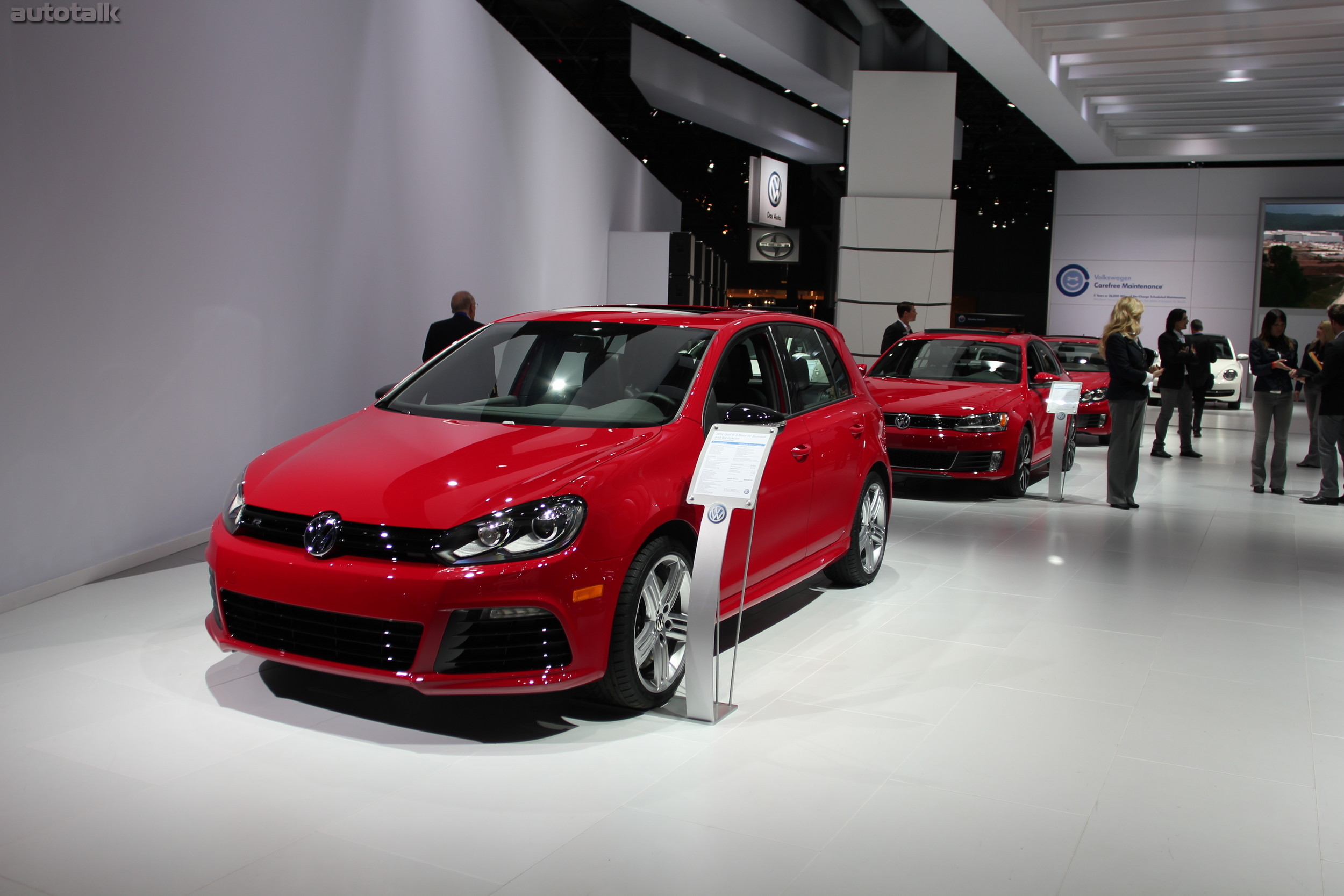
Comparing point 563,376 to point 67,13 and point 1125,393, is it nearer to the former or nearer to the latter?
point 67,13

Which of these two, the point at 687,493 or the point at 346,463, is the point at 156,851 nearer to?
the point at 346,463

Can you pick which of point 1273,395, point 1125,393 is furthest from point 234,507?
point 1273,395

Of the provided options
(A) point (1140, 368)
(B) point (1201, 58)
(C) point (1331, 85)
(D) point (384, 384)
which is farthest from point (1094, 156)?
(D) point (384, 384)

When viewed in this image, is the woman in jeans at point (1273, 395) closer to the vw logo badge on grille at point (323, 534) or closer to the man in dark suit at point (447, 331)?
the man in dark suit at point (447, 331)

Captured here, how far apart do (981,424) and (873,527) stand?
305 cm

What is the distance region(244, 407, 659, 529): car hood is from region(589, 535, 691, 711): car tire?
39cm

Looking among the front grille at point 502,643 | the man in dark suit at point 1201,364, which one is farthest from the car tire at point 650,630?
the man in dark suit at point 1201,364

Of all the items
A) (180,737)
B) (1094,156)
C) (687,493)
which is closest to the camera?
(180,737)

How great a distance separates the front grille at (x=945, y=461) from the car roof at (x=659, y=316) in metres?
3.66

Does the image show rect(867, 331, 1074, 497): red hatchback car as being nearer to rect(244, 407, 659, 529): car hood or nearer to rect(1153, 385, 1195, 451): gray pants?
rect(1153, 385, 1195, 451): gray pants

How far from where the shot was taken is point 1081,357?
44.7 ft

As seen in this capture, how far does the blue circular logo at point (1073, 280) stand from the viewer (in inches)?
889

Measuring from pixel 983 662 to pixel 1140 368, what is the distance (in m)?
4.39

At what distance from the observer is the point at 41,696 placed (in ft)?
11.9
